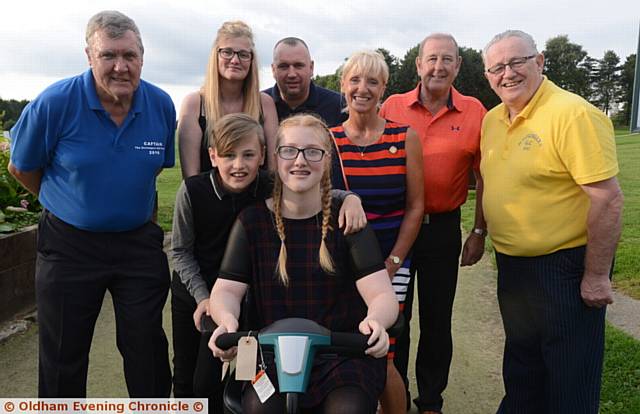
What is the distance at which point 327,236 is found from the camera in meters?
2.47

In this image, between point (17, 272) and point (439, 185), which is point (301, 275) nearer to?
point (439, 185)

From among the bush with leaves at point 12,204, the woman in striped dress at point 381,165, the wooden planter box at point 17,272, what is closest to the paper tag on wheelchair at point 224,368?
the woman in striped dress at point 381,165

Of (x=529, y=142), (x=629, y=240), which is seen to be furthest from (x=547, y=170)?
(x=629, y=240)

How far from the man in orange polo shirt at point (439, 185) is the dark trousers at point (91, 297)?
1510 mm

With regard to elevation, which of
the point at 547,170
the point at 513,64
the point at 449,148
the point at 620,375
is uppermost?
the point at 513,64

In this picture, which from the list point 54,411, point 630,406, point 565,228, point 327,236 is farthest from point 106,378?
point 630,406

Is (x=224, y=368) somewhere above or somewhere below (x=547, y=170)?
below

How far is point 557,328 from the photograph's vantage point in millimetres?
2705

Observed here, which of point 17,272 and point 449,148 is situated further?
point 17,272

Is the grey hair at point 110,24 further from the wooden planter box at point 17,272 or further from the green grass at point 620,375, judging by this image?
the green grass at point 620,375

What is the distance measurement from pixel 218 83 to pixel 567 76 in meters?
65.6

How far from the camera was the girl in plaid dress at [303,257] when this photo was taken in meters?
2.39

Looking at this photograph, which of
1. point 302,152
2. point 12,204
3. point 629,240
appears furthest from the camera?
point 629,240

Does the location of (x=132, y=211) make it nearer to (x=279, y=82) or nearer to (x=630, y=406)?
(x=279, y=82)
